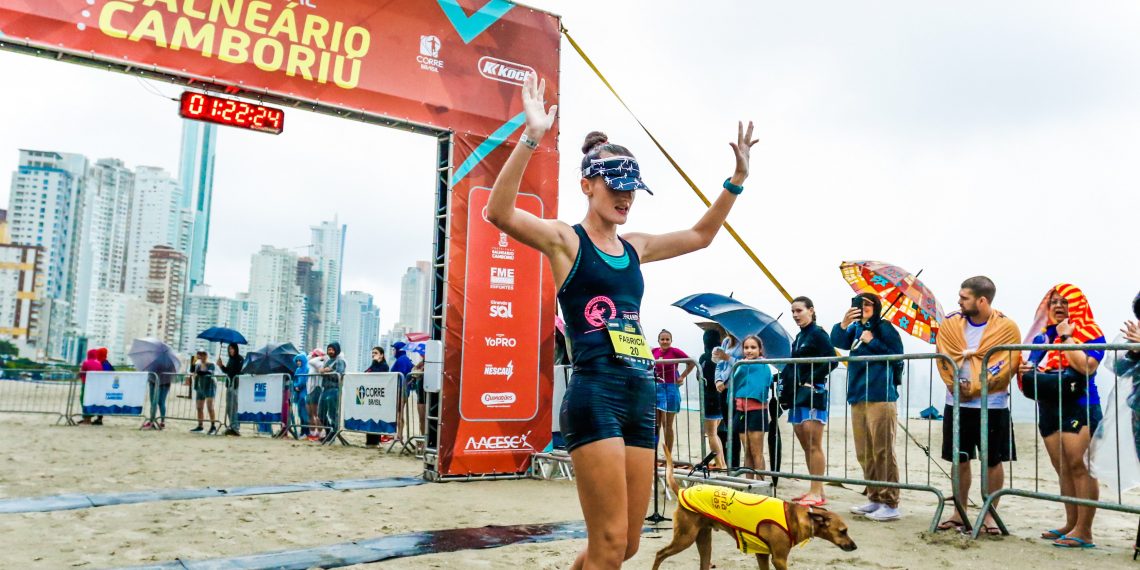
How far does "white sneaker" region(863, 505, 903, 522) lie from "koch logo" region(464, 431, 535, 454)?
13.2 ft

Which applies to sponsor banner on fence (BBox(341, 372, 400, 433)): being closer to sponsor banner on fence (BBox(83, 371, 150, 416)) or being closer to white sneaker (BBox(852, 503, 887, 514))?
sponsor banner on fence (BBox(83, 371, 150, 416))

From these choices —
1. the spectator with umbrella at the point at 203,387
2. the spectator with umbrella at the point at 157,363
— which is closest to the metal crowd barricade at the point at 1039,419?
the spectator with umbrella at the point at 203,387

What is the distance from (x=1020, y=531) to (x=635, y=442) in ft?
15.9

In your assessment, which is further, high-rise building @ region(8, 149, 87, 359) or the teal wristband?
high-rise building @ region(8, 149, 87, 359)

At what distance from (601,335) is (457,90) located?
22.6 ft

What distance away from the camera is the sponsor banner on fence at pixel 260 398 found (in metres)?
A: 14.8

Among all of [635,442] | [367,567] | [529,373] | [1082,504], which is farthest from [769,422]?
[635,442]

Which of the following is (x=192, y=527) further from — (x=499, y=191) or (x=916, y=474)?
(x=916, y=474)

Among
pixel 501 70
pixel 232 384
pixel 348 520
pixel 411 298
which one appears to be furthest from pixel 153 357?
pixel 411 298

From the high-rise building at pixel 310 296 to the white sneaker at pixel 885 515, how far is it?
10435cm

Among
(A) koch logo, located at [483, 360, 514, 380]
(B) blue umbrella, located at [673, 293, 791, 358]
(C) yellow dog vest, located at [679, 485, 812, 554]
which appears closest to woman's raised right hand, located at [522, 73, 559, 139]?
(C) yellow dog vest, located at [679, 485, 812, 554]

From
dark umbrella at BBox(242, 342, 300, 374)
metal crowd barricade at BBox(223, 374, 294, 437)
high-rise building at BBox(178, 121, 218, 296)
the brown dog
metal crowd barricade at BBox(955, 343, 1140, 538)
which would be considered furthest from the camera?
high-rise building at BBox(178, 121, 218, 296)

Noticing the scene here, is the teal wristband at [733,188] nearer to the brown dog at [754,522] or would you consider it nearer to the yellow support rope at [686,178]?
the brown dog at [754,522]

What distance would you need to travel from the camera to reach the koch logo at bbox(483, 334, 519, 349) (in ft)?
29.1
